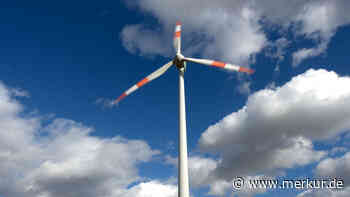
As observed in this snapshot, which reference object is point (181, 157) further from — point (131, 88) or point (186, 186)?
point (131, 88)

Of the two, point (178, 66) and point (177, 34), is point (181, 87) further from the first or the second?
point (177, 34)

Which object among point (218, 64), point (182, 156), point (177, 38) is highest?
point (177, 38)

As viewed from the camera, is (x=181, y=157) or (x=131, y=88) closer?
(x=181, y=157)

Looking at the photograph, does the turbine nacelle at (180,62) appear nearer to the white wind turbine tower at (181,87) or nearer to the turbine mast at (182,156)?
the white wind turbine tower at (181,87)

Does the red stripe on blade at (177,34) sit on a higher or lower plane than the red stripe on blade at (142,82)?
higher

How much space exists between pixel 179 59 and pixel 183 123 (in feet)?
56.9

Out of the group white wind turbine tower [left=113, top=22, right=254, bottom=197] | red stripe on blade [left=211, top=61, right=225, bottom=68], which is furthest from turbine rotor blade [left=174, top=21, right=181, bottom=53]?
red stripe on blade [left=211, top=61, right=225, bottom=68]

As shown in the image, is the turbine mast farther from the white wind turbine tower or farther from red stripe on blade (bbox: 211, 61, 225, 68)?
red stripe on blade (bbox: 211, 61, 225, 68)

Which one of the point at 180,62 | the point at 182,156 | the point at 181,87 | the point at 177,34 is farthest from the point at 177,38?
the point at 182,156

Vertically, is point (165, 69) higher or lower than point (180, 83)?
higher

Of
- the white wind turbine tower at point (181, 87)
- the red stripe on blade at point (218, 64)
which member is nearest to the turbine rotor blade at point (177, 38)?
the white wind turbine tower at point (181, 87)

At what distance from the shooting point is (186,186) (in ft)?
157

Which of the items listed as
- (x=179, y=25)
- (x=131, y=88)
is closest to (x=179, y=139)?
(x=131, y=88)

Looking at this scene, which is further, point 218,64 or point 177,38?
point 177,38
